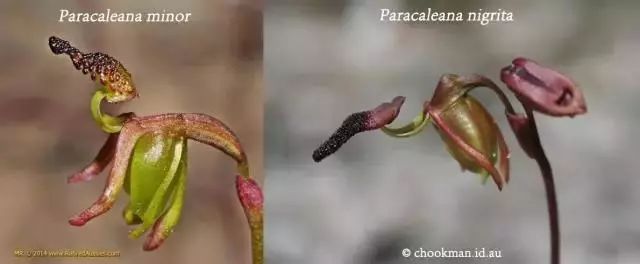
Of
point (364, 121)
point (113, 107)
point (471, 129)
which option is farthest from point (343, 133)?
point (113, 107)

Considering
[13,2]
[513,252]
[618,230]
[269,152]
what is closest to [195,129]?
[269,152]

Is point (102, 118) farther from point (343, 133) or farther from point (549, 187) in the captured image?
point (549, 187)

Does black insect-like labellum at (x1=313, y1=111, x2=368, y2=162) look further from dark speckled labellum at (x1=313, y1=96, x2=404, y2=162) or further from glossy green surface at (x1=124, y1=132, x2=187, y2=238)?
glossy green surface at (x1=124, y1=132, x2=187, y2=238)

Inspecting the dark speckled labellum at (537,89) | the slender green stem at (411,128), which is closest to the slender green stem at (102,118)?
the slender green stem at (411,128)

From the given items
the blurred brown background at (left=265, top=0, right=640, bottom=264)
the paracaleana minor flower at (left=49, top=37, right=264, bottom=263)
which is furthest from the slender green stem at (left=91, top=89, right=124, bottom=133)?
the blurred brown background at (left=265, top=0, right=640, bottom=264)

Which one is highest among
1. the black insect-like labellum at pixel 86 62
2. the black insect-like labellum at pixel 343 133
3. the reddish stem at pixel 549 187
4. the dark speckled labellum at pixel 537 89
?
the black insect-like labellum at pixel 86 62

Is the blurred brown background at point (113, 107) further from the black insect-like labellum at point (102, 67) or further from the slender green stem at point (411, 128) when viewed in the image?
the slender green stem at point (411, 128)

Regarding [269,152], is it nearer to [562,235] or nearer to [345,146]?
[345,146]
